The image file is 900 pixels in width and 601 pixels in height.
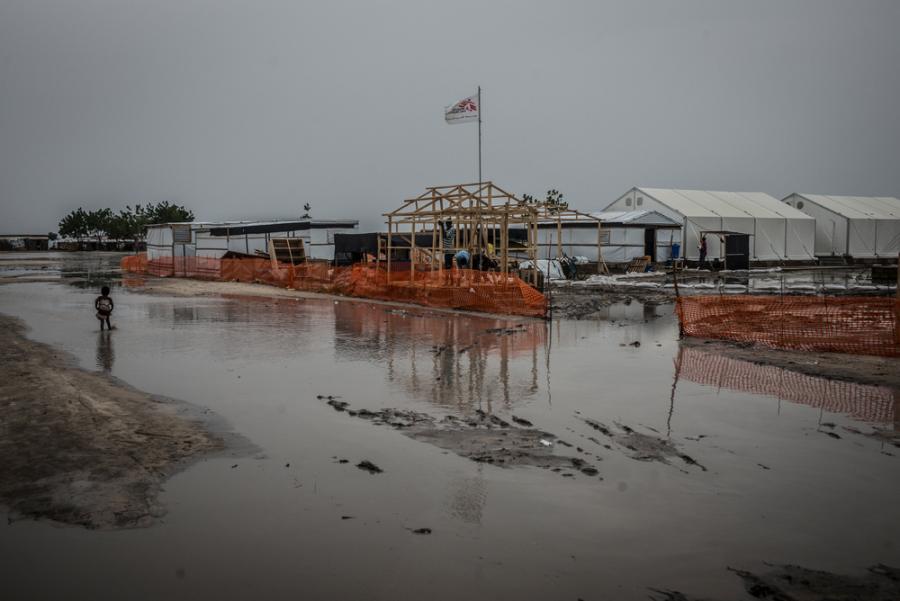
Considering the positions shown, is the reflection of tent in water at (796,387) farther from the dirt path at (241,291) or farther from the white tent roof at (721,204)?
the white tent roof at (721,204)

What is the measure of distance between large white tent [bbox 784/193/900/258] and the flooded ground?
2278 inches

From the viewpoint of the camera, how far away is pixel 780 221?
57.9 meters

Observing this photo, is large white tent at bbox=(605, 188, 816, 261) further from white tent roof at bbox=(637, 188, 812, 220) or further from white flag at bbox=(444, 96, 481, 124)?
white flag at bbox=(444, 96, 481, 124)

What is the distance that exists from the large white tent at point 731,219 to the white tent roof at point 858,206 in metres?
5.19

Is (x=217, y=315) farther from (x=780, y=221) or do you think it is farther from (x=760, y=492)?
(x=780, y=221)

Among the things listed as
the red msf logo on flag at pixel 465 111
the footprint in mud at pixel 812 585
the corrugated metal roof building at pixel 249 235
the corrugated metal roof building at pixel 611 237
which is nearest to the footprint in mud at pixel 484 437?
the footprint in mud at pixel 812 585

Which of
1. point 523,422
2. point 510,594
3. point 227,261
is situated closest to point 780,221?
point 227,261

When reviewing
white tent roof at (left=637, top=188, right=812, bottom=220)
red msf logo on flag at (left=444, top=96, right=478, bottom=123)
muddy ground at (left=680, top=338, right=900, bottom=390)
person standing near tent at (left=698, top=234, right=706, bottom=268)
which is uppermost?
red msf logo on flag at (left=444, top=96, right=478, bottom=123)

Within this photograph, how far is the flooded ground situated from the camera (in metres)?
5.02

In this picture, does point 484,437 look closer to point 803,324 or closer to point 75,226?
point 803,324

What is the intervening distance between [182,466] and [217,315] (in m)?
14.5

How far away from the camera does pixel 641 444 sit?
7.96 m

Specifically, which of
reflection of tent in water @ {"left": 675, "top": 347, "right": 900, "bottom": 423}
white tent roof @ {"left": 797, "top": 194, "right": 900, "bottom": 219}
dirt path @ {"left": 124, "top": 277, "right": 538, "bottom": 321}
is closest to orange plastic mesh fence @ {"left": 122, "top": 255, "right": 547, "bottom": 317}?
dirt path @ {"left": 124, "top": 277, "right": 538, "bottom": 321}

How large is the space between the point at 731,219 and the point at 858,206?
71.2 feet
